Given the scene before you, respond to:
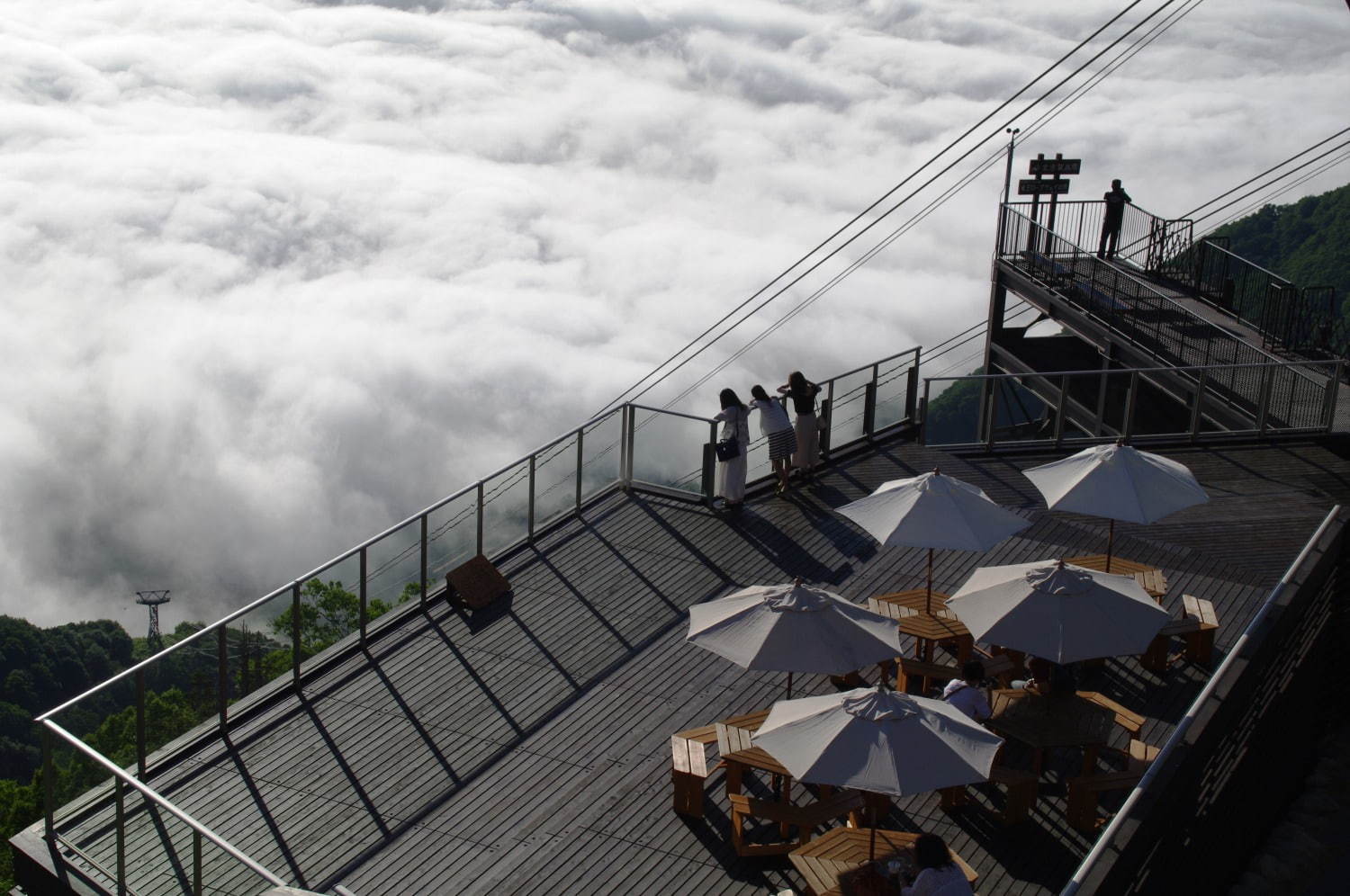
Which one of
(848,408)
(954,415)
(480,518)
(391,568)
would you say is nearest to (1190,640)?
(848,408)

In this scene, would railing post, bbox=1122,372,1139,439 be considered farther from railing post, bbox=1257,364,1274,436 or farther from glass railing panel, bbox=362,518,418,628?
glass railing panel, bbox=362,518,418,628

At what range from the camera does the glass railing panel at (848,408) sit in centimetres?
1866

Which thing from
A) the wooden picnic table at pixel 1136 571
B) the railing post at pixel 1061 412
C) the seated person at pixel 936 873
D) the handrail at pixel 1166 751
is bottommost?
the railing post at pixel 1061 412

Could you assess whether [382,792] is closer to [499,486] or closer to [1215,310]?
[499,486]

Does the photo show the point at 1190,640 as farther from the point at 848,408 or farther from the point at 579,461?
the point at 579,461

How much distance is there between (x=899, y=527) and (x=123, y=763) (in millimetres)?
7637

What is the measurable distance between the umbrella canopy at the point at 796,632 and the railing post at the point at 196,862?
12.9 ft

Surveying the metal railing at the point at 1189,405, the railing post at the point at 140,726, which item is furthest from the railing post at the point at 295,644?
the metal railing at the point at 1189,405

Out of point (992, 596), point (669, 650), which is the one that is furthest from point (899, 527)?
point (669, 650)

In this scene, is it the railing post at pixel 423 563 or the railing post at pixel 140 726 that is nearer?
the railing post at pixel 140 726

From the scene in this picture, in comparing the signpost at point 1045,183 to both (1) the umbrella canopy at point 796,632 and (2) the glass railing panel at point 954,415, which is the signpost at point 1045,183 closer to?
(1) the umbrella canopy at point 796,632

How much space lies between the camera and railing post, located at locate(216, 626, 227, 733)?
40.9ft

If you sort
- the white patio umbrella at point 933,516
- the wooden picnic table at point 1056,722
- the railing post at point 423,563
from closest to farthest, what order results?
the wooden picnic table at point 1056,722 → the white patio umbrella at point 933,516 → the railing post at point 423,563

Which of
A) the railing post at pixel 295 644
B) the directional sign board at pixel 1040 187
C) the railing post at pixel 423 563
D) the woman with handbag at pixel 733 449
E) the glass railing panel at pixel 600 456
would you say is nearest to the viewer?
the railing post at pixel 295 644
